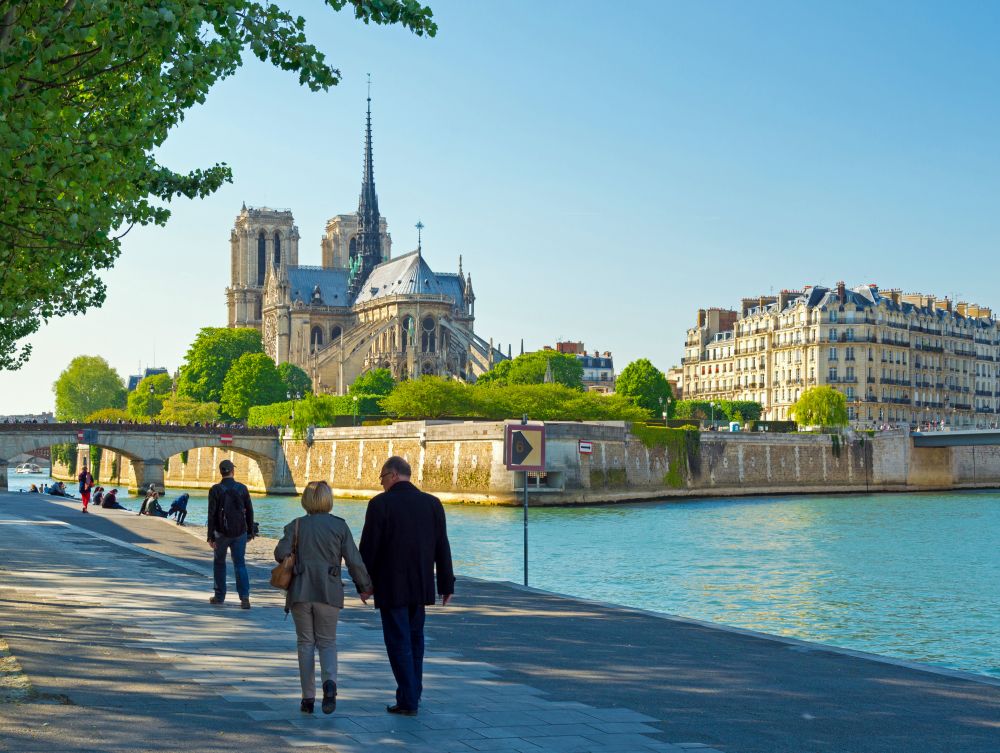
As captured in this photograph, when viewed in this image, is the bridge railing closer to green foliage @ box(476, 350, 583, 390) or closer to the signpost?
green foliage @ box(476, 350, 583, 390)

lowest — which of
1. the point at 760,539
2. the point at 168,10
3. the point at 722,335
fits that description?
the point at 760,539

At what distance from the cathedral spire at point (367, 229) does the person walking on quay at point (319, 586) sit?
→ 470 feet

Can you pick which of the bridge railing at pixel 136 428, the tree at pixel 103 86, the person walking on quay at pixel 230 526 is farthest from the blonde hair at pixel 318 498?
the bridge railing at pixel 136 428

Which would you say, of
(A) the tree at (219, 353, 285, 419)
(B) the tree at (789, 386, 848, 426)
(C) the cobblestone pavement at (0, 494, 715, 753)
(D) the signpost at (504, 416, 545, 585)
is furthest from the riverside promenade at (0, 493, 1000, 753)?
(A) the tree at (219, 353, 285, 419)

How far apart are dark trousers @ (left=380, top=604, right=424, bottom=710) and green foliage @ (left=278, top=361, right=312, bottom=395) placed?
117 metres

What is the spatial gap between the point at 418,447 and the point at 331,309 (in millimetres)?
80239

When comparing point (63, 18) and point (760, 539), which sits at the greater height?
point (63, 18)

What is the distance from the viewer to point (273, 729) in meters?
8.52

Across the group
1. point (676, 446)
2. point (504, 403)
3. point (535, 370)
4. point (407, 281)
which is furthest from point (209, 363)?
point (676, 446)

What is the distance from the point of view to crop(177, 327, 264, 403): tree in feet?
420

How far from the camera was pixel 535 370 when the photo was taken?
112062 mm

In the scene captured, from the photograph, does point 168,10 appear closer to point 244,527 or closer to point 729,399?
point 244,527

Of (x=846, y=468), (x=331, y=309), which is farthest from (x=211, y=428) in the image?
(x=331, y=309)

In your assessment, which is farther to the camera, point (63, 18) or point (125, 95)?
point (125, 95)
